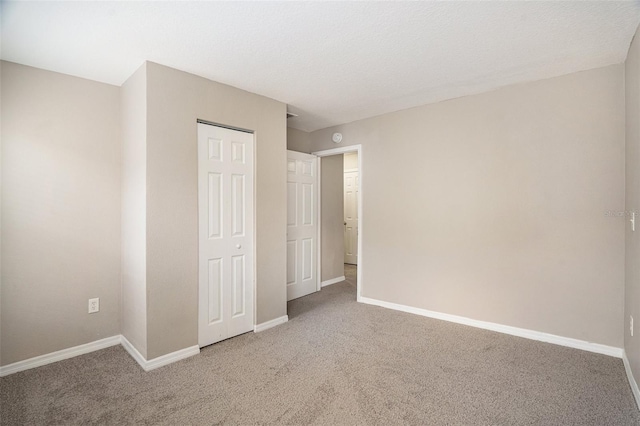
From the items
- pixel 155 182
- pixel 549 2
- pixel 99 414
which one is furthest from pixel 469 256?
pixel 99 414

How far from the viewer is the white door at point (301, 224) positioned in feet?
13.8

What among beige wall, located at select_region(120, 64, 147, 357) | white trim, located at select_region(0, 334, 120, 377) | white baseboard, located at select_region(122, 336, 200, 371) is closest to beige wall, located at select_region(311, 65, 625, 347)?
white baseboard, located at select_region(122, 336, 200, 371)

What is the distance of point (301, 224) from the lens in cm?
435

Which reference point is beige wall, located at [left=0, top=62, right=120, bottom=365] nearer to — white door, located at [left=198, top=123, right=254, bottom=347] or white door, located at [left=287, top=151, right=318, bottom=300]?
white door, located at [left=198, top=123, right=254, bottom=347]

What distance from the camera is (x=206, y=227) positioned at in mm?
2771

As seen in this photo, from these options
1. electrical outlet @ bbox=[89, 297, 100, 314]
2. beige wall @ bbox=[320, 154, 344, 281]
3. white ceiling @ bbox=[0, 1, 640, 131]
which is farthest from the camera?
beige wall @ bbox=[320, 154, 344, 281]

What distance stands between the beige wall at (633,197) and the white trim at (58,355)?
4.06 meters

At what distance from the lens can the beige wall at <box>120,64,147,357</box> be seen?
243cm

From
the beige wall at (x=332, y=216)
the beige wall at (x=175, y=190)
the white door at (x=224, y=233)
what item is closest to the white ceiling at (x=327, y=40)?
the beige wall at (x=175, y=190)

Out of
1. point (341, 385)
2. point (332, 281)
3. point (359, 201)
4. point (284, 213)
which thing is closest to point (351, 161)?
point (359, 201)

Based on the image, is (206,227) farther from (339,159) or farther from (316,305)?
(339,159)

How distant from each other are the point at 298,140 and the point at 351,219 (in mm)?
2678

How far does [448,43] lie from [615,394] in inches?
104

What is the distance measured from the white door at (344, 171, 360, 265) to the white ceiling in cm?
378
